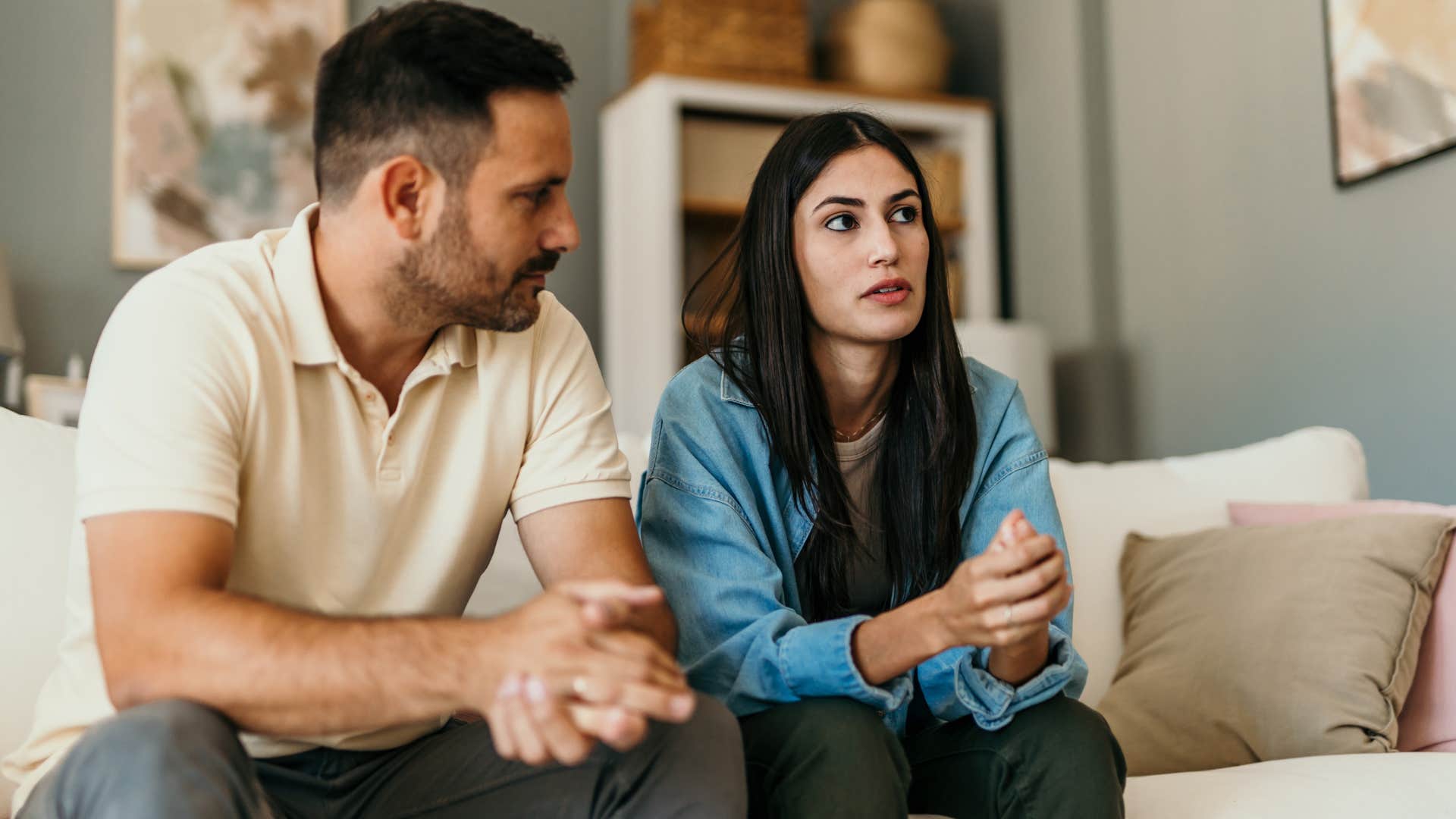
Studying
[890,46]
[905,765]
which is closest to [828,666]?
[905,765]

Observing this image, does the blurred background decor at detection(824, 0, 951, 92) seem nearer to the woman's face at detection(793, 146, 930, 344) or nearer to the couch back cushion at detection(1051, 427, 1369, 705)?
the couch back cushion at detection(1051, 427, 1369, 705)

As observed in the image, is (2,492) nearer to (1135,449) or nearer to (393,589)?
(393,589)

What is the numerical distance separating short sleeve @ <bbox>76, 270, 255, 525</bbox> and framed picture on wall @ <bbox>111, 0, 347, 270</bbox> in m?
2.46

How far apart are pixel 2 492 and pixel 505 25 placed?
80 centimetres

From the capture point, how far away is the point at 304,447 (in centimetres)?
124

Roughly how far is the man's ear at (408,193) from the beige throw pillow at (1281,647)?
1145mm

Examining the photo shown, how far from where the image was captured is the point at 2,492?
151 centimetres

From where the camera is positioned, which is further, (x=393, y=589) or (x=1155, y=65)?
(x=1155, y=65)

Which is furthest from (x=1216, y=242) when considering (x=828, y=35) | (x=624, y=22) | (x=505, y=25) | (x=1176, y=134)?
(x=505, y=25)

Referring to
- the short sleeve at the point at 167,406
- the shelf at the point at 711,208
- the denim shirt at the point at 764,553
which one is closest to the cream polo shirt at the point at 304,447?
the short sleeve at the point at 167,406

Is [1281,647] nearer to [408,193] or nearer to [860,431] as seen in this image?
[860,431]

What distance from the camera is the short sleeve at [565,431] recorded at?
4.43 feet

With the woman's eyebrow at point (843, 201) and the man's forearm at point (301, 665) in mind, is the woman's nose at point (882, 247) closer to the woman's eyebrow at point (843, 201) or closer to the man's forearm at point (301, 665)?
the woman's eyebrow at point (843, 201)

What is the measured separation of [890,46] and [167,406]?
10.2 ft
